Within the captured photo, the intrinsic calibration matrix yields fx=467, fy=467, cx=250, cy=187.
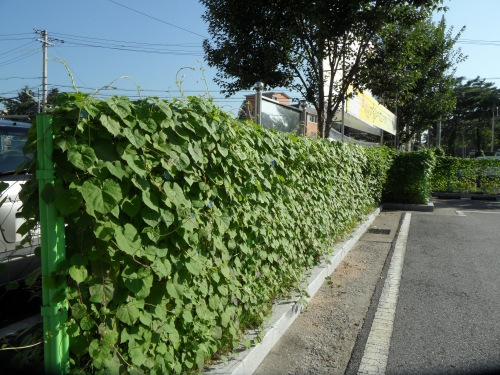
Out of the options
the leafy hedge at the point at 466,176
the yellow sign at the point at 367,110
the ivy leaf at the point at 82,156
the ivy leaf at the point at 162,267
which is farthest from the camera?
the leafy hedge at the point at 466,176

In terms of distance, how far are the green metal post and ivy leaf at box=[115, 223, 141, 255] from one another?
0.96ft

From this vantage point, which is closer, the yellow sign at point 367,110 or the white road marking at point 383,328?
the white road marking at point 383,328

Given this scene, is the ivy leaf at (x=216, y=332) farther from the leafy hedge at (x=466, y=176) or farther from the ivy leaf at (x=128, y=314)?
the leafy hedge at (x=466, y=176)

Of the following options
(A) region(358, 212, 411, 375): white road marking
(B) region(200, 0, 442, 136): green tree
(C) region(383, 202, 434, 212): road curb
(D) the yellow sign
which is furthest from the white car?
(C) region(383, 202, 434, 212): road curb

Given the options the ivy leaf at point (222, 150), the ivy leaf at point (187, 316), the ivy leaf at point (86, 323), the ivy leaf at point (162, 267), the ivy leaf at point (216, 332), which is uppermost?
the ivy leaf at point (222, 150)

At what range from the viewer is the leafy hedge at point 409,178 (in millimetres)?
15266

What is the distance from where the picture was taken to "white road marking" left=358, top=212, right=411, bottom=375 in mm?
4023

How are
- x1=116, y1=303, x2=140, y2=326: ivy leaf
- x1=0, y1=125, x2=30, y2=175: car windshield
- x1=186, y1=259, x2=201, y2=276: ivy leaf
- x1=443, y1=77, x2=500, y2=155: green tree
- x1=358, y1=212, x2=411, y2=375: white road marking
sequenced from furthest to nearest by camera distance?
x1=443, y1=77, x2=500, y2=155: green tree < x1=0, y1=125, x2=30, y2=175: car windshield < x1=358, y1=212, x2=411, y2=375: white road marking < x1=186, y1=259, x2=201, y2=276: ivy leaf < x1=116, y1=303, x2=140, y2=326: ivy leaf

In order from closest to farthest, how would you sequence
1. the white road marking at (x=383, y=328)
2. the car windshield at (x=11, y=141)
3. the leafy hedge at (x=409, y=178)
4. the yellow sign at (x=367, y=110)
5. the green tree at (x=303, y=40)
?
the white road marking at (x=383, y=328), the car windshield at (x=11, y=141), the green tree at (x=303, y=40), the yellow sign at (x=367, y=110), the leafy hedge at (x=409, y=178)

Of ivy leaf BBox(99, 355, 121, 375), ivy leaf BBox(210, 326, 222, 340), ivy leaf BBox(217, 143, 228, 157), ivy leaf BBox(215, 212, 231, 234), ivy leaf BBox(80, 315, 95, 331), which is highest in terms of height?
ivy leaf BBox(217, 143, 228, 157)

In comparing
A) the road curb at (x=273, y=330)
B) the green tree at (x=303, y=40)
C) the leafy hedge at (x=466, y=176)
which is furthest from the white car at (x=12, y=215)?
the leafy hedge at (x=466, y=176)

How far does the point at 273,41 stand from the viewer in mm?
13039

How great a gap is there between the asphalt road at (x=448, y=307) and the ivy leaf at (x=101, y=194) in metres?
2.81

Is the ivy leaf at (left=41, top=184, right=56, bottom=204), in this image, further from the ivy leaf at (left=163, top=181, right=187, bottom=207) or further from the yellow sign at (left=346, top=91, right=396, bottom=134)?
the yellow sign at (left=346, top=91, right=396, bottom=134)
